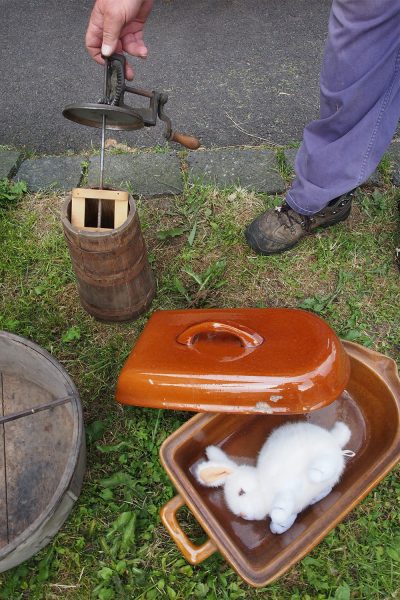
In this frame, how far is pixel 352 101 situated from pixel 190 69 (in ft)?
5.75

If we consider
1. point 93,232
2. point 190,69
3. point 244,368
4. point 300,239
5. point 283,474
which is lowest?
point 283,474

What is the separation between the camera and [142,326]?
2104 mm

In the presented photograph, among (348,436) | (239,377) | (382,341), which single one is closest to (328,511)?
(348,436)

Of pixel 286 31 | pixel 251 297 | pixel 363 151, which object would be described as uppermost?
pixel 286 31

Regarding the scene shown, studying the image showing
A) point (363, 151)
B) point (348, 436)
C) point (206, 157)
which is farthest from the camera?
point (206, 157)

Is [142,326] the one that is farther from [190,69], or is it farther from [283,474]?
[190,69]

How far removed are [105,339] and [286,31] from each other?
8.65 feet

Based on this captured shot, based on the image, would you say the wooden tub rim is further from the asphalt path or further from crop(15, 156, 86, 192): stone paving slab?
the asphalt path

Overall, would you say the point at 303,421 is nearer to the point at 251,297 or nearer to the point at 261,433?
the point at 261,433

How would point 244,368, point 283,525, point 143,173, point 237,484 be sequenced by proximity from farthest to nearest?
1. point 143,173
2. point 237,484
3. point 283,525
4. point 244,368

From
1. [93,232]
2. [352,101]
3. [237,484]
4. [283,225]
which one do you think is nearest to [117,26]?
[93,232]

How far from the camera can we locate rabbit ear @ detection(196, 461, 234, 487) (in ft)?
5.19

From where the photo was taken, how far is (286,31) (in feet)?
11.1

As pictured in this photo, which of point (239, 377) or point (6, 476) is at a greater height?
point (239, 377)
